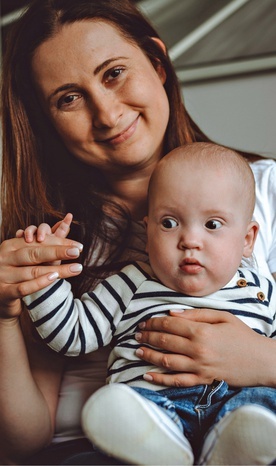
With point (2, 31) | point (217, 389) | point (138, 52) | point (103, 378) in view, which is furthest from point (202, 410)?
point (2, 31)

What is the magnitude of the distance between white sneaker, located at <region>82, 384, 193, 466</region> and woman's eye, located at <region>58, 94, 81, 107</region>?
46cm

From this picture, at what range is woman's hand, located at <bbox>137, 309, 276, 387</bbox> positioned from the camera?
659 mm

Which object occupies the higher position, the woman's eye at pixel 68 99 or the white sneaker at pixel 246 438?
the woman's eye at pixel 68 99

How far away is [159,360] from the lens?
0.66 metres

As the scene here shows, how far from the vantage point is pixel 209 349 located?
2.19 ft

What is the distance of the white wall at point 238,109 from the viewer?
95 cm

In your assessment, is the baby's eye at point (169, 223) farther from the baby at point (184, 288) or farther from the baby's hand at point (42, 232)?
the baby's hand at point (42, 232)

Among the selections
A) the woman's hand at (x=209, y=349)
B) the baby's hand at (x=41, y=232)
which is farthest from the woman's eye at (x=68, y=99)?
the woman's hand at (x=209, y=349)

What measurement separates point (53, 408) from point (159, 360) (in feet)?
0.88

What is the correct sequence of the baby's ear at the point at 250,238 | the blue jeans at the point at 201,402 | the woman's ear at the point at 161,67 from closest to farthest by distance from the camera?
the blue jeans at the point at 201,402 < the baby's ear at the point at 250,238 < the woman's ear at the point at 161,67

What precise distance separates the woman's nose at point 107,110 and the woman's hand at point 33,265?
Answer: 0.76 ft

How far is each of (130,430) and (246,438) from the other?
4.2 inches

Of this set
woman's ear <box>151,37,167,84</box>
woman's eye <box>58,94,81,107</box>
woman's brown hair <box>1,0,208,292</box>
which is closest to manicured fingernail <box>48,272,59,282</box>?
woman's brown hair <box>1,0,208,292</box>

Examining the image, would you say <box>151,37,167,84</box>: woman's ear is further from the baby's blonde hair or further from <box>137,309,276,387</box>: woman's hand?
<box>137,309,276,387</box>: woman's hand
